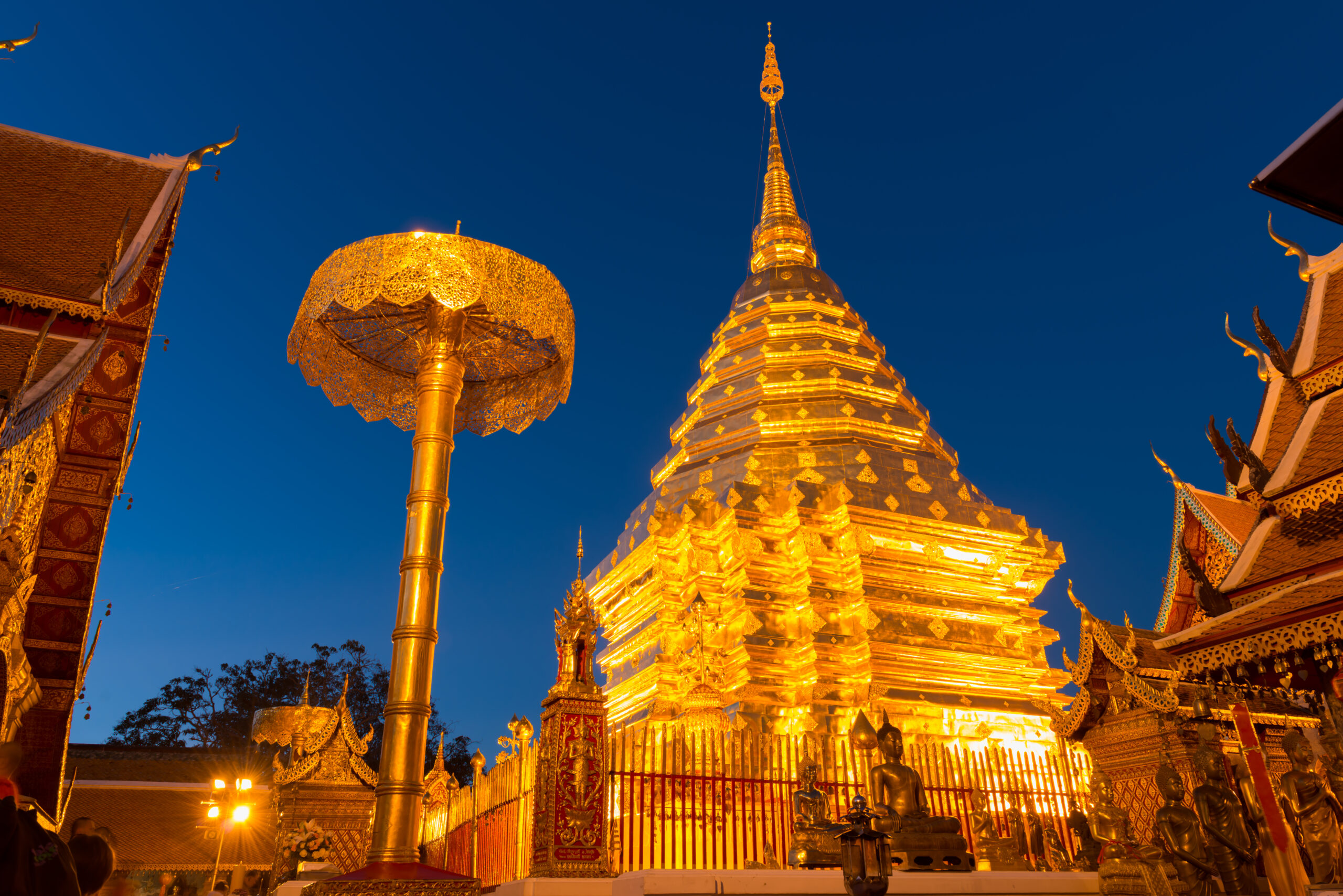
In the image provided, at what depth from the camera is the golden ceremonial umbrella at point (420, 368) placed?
17.7ft

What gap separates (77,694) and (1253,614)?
9.41 metres

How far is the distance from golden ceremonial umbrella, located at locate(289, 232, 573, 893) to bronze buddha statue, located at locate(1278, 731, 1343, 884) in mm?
6985

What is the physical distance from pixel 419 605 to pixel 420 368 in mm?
1823

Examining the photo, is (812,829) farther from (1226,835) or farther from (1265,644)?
(1265,644)

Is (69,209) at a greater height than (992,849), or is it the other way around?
(69,209)

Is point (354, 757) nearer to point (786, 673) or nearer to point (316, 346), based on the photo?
point (786, 673)

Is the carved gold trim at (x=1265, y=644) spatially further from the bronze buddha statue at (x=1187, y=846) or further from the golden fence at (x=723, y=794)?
the golden fence at (x=723, y=794)

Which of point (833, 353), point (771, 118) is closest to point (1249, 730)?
point (833, 353)

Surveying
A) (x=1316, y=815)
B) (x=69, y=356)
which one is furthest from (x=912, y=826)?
(x=69, y=356)

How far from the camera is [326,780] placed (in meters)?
15.4

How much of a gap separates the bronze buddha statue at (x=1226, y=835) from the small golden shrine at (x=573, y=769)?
4590 mm

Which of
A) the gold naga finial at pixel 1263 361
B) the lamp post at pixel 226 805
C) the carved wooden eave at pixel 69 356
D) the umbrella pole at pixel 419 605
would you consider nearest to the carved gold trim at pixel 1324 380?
the gold naga finial at pixel 1263 361

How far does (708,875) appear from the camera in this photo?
236 inches

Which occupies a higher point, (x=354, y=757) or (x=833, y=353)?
(x=833, y=353)
